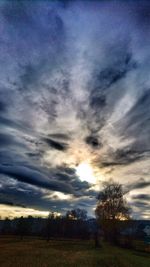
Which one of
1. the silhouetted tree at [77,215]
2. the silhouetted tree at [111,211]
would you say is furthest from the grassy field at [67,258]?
the silhouetted tree at [77,215]

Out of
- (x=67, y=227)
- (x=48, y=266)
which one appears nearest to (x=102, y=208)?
(x=48, y=266)

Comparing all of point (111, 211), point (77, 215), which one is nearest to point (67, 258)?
point (111, 211)

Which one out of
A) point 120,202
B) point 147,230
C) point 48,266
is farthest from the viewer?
point 147,230

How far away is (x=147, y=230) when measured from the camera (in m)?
145

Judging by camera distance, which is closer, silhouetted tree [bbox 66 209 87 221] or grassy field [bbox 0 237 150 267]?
grassy field [bbox 0 237 150 267]

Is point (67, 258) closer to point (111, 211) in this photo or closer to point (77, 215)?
point (111, 211)

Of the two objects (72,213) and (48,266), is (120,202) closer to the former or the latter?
(48,266)

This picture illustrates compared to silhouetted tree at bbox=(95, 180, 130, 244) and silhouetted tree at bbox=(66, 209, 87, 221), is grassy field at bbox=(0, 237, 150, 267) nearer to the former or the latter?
silhouetted tree at bbox=(95, 180, 130, 244)

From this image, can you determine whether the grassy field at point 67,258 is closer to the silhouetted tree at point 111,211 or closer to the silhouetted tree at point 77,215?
the silhouetted tree at point 111,211

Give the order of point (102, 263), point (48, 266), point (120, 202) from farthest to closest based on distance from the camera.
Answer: point (120, 202)
point (102, 263)
point (48, 266)

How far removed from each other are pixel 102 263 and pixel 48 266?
21.9 ft

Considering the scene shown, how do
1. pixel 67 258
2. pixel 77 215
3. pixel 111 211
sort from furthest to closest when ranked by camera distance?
pixel 77 215, pixel 111 211, pixel 67 258

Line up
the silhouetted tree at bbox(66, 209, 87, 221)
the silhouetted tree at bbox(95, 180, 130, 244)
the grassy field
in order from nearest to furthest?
the grassy field → the silhouetted tree at bbox(95, 180, 130, 244) → the silhouetted tree at bbox(66, 209, 87, 221)

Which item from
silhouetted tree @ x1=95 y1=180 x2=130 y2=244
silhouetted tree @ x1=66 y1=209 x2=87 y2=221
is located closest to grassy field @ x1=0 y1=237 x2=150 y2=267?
silhouetted tree @ x1=95 y1=180 x2=130 y2=244
